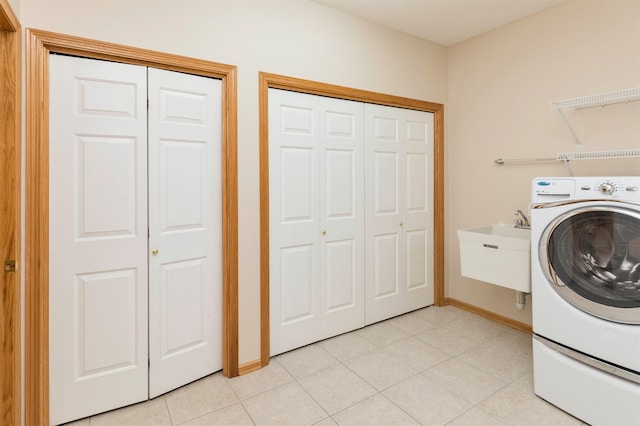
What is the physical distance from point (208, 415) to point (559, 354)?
75.4 inches

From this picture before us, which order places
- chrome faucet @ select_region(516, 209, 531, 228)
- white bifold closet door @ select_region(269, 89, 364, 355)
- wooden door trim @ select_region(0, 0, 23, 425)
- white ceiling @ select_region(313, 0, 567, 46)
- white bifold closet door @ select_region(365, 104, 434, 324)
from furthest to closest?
white bifold closet door @ select_region(365, 104, 434, 324)
chrome faucet @ select_region(516, 209, 531, 228)
white ceiling @ select_region(313, 0, 567, 46)
white bifold closet door @ select_region(269, 89, 364, 355)
wooden door trim @ select_region(0, 0, 23, 425)

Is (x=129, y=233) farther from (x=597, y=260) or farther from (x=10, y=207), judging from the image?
(x=597, y=260)

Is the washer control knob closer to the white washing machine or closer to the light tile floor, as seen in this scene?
the white washing machine

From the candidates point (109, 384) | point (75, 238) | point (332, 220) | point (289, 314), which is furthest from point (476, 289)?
point (75, 238)

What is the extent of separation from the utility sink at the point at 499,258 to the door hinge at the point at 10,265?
2658mm

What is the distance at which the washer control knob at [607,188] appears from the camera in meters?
1.60

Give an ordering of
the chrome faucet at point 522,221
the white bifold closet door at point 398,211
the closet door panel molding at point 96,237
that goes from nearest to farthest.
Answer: the closet door panel molding at point 96,237, the chrome faucet at point 522,221, the white bifold closet door at point 398,211

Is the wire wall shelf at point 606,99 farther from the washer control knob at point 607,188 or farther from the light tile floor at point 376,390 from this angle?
the light tile floor at point 376,390

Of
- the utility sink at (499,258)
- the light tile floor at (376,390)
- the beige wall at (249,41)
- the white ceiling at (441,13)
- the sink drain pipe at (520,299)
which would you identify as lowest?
the light tile floor at (376,390)

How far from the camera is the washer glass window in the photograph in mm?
1573

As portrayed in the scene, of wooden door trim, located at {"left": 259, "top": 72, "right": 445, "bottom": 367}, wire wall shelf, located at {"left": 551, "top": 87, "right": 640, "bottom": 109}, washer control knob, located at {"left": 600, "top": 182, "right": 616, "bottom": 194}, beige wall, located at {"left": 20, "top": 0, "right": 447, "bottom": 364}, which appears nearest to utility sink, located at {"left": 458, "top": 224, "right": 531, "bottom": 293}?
washer control knob, located at {"left": 600, "top": 182, "right": 616, "bottom": 194}

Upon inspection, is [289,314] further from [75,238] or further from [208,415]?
[75,238]

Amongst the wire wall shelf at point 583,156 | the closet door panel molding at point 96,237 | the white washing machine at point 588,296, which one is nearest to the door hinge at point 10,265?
the closet door panel molding at point 96,237

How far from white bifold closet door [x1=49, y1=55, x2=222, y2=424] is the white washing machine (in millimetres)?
1908
